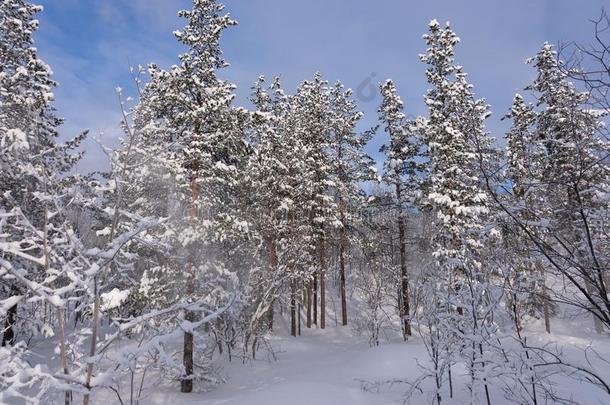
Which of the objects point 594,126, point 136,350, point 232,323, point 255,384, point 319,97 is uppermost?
point 319,97

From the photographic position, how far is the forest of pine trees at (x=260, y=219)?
3.92m

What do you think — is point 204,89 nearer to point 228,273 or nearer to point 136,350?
point 228,273

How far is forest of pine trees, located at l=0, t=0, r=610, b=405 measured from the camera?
392 centimetres

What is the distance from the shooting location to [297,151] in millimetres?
24812

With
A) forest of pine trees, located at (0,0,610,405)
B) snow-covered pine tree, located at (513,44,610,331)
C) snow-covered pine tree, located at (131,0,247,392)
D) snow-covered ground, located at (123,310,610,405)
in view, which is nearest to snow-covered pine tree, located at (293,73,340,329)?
forest of pine trees, located at (0,0,610,405)

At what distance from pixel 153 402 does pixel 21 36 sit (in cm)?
1539

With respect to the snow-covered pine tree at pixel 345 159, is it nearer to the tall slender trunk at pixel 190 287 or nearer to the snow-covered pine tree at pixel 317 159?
the snow-covered pine tree at pixel 317 159

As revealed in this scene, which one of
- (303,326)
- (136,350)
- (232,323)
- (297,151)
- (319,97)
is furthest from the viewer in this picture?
(303,326)

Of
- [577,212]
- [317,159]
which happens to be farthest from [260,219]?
[577,212]

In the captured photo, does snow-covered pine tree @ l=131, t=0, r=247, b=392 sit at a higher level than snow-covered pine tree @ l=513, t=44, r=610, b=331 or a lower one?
higher

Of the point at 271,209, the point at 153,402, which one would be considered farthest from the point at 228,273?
the point at 271,209

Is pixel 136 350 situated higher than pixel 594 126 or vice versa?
pixel 594 126

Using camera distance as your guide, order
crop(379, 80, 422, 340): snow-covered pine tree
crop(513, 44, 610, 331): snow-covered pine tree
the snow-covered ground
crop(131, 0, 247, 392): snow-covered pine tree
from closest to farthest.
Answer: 1. crop(513, 44, 610, 331): snow-covered pine tree
2. the snow-covered ground
3. crop(131, 0, 247, 392): snow-covered pine tree
4. crop(379, 80, 422, 340): snow-covered pine tree

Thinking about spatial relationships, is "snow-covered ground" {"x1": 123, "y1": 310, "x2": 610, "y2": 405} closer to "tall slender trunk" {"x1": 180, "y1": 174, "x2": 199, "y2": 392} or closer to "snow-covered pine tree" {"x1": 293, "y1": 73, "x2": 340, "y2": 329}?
"tall slender trunk" {"x1": 180, "y1": 174, "x2": 199, "y2": 392}
